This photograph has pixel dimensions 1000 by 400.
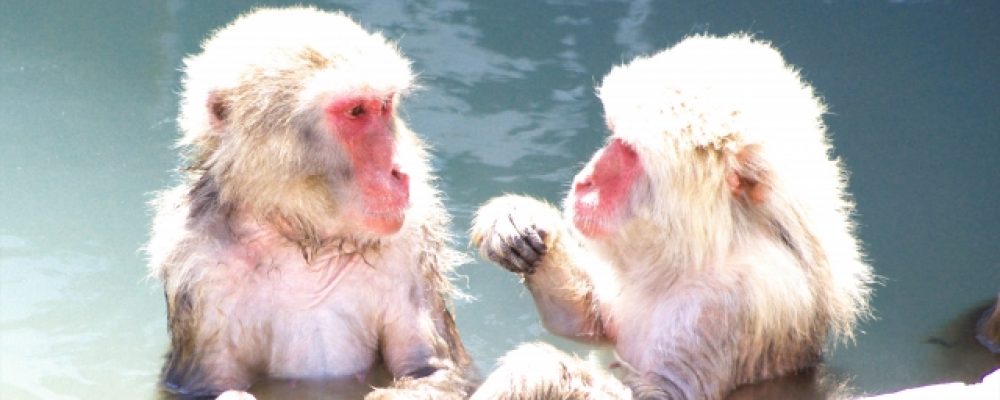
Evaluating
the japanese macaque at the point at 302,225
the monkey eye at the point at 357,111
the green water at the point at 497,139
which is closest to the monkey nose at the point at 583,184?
the japanese macaque at the point at 302,225

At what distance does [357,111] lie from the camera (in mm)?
4852

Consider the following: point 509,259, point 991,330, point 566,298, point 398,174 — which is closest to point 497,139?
point 566,298

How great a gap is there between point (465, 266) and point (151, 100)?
216cm

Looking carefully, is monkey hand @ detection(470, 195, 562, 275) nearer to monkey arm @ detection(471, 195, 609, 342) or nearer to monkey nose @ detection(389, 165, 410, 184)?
monkey arm @ detection(471, 195, 609, 342)

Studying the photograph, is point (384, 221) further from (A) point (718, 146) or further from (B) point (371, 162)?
(A) point (718, 146)

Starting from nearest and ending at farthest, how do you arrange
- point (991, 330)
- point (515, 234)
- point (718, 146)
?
point (718, 146), point (515, 234), point (991, 330)

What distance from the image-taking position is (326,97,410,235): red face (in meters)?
4.81

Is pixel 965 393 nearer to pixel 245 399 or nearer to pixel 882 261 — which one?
pixel 245 399

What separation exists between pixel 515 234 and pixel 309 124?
947 mm

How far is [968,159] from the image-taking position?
7.51m

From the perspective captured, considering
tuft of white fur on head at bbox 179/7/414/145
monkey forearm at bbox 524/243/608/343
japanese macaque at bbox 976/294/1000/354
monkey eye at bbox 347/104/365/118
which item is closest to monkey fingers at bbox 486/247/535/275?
monkey forearm at bbox 524/243/608/343

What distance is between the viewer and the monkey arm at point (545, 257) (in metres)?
5.38

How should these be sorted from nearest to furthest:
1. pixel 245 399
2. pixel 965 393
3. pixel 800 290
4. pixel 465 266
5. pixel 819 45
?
pixel 965 393 → pixel 245 399 → pixel 800 290 → pixel 465 266 → pixel 819 45

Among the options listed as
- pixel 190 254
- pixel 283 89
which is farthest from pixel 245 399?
pixel 283 89
